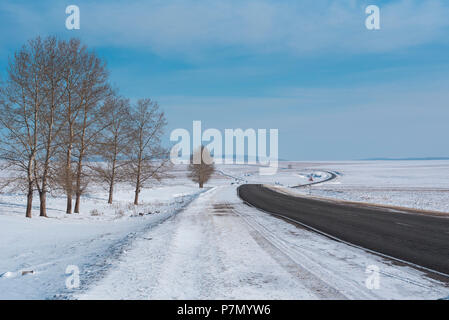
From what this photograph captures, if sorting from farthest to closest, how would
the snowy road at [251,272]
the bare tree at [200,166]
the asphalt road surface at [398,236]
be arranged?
1. the bare tree at [200,166]
2. the asphalt road surface at [398,236]
3. the snowy road at [251,272]

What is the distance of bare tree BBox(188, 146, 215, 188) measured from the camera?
56625 millimetres

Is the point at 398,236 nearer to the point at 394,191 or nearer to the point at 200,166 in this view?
the point at 394,191

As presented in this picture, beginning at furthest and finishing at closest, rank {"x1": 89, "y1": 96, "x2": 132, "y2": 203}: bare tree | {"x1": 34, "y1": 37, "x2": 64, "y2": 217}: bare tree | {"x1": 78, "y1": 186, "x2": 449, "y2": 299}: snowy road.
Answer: {"x1": 89, "y1": 96, "x2": 132, "y2": 203}: bare tree, {"x1": 34, "y1": 37, "x2": 64, "y2": 217}: bare tree, {"x1": 78, "y1": 186, "x2": 449, "y2": 299}: snowy road

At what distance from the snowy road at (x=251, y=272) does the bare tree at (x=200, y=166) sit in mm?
47523

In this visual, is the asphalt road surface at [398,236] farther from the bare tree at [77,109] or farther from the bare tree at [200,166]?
the bare tree at [200,166]

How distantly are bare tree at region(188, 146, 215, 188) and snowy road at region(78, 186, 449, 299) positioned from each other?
156 ft

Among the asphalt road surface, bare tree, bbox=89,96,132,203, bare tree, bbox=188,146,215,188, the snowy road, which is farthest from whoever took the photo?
bare tree, bbox=188,146,215,188

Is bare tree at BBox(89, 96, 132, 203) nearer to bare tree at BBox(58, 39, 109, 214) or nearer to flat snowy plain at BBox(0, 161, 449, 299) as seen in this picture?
bare tree at BBox(58, 39, 109, 214)

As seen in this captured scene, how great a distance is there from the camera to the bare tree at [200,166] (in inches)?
2229

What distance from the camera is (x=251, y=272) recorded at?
5645 millimetres

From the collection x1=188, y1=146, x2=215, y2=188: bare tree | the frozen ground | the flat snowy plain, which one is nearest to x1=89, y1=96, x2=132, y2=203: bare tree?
the flat snowy plain

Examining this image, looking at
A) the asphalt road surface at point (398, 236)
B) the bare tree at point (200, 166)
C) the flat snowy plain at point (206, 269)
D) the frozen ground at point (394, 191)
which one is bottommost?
the frozen ground at point (394, 191)

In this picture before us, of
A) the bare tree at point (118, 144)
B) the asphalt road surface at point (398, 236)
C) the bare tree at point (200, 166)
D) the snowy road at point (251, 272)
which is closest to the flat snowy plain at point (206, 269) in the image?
the snowy road at point (251, 272)

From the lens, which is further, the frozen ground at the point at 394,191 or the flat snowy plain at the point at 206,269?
the frozen ground at the point at 394,191
